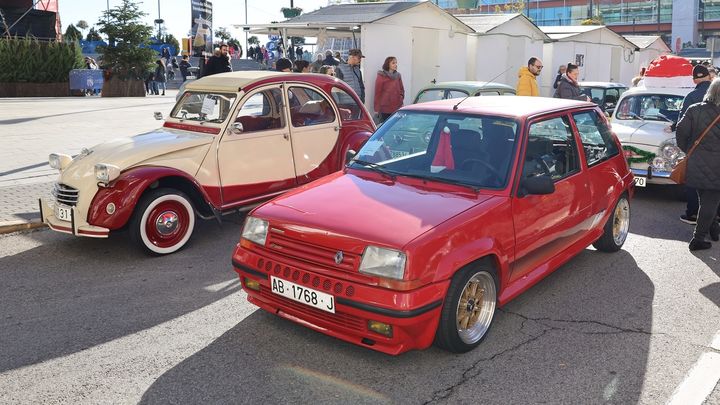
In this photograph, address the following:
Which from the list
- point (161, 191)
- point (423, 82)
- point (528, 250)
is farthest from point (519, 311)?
point (423, 82)

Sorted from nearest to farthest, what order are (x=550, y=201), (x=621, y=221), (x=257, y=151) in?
(x=550, y=201), (x=621, y=221), (x=257, y=151)

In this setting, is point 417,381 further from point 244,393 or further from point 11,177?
point 11,177

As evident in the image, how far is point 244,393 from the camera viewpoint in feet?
12.0

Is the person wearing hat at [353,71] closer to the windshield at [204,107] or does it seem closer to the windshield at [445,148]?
the windshield at [204,107]

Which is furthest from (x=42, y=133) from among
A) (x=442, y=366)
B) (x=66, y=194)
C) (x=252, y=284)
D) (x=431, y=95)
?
(x=442, y=366)

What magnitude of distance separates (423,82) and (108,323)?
16184 mm

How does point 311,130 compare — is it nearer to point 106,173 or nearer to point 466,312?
point 106,173

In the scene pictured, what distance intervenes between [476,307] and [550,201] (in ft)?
3.82

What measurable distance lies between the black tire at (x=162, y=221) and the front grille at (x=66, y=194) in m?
0.59

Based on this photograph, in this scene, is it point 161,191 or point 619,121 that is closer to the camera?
point 161,191

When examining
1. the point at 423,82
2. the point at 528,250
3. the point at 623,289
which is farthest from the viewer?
the point at 423,82

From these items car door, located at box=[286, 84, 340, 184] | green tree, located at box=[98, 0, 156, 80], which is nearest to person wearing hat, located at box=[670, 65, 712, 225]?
car door, located at box=[286, 84, 340, 184]

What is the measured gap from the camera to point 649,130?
9148mm

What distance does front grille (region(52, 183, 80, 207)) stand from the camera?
6.23 metres
